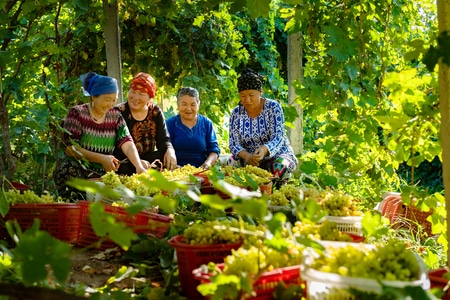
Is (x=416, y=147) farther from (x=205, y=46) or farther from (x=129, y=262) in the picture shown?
(x=205, y=46)

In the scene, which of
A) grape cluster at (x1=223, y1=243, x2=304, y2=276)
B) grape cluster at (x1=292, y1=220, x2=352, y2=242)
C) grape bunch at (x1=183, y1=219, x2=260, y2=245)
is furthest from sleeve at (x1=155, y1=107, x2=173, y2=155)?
grape cluster at (x1=223, y1=243, x2=304, y2=276)

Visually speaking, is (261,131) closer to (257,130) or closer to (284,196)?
(257,130)

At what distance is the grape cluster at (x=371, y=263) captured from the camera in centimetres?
148

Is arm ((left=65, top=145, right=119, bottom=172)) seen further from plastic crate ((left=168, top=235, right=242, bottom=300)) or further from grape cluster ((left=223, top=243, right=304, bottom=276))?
grape cluster ((left=223, top=243, right=304, bottom=276))

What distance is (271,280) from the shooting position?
1.68 meters

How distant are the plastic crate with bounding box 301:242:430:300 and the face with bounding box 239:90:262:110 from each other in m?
4.20

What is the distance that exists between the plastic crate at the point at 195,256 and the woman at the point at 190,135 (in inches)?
147

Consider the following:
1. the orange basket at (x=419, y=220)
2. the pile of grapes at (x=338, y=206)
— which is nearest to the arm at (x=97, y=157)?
the orange basket at (x=419, y=220)

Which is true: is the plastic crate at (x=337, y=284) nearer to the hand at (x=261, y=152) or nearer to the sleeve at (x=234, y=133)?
the hand at (x=261, y=152)

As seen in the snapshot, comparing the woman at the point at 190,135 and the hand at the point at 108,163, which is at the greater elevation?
the woman at the point at 190,135

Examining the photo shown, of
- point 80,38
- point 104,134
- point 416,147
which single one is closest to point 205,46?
point 80,38

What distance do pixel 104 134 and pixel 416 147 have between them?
288cm

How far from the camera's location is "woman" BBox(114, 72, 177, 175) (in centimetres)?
537

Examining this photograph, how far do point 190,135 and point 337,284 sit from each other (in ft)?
14.8
